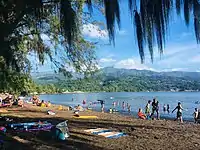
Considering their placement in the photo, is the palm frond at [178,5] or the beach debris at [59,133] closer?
the palm frond at [178,5]

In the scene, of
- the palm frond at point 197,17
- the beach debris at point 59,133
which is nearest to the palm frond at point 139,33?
the palm frond at point 197,17

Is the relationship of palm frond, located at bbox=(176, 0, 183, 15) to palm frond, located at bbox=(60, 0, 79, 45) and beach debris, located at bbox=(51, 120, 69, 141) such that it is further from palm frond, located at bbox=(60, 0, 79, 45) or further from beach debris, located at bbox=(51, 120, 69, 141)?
beach debris, located at bbox=(51, 120, 69, 141)

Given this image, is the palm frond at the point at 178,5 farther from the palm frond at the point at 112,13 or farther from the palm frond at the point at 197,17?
the palm frond at the point at 112,13

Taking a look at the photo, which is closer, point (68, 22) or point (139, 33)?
point (68, 22)

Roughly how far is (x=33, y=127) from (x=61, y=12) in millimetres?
10687

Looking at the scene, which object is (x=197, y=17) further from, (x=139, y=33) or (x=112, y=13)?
(x=112, y=13)

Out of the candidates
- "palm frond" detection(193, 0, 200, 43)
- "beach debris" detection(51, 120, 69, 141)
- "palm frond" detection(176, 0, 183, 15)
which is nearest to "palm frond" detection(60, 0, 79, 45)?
"palm frond" detection(176, 0, 183, 15)

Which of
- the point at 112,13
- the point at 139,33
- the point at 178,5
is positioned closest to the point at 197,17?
the point at 178,5

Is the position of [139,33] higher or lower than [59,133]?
higher

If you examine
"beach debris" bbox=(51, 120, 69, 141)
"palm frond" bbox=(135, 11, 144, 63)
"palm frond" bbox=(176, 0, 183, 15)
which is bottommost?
"beach debris" bbox=(51, 120, 69, 141)

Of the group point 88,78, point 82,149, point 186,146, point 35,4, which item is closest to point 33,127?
point 88,78

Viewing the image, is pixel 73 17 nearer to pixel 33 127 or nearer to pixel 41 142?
pixel 41 142

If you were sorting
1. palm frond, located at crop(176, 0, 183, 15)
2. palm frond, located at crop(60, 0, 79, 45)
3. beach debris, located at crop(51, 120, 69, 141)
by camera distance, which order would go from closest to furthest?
1. palm frond, located at crop(176, 0, 183, 15)
2. palm frond, located at crop(60, 0, 79, 45)
3. beach debris, located at crop(51, 120, 69, 141)

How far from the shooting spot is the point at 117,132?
47.3 feet
